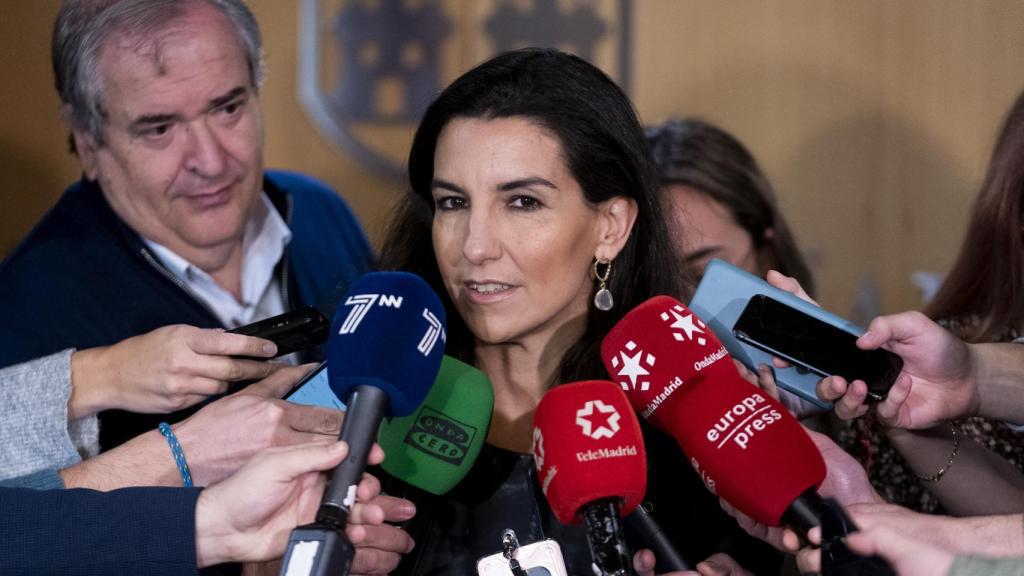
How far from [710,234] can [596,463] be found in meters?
1.40

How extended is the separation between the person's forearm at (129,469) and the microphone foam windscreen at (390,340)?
51 centimetres

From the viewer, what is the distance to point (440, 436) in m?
1.64

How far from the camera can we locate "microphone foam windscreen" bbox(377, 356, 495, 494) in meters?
1.63

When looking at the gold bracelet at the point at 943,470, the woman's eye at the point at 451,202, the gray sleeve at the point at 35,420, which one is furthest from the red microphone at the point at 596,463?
the gray sleeve at the point at 35,420

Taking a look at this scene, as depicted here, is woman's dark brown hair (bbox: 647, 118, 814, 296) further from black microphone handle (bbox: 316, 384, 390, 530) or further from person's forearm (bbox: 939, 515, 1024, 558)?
black microphone handle (bbox: 316, 384, 390, 530)

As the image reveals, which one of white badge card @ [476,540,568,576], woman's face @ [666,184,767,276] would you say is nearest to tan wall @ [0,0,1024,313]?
woman's face @ [666,184,767,276]

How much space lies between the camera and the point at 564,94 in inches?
73.0

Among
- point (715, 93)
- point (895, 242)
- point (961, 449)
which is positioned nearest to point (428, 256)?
point (961, 449)

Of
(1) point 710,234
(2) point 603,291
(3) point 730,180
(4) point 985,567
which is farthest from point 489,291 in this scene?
(3) point 730,180

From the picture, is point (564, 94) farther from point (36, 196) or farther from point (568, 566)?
point (36, 196)

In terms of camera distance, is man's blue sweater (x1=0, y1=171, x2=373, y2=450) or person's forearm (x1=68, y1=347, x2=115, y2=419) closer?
person's forearm (x1=68, y1=347, x2=115, y2=419)

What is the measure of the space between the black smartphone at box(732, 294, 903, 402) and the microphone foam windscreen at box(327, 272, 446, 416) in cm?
43

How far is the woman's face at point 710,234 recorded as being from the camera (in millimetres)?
2566

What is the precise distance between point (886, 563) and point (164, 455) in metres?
1.05
